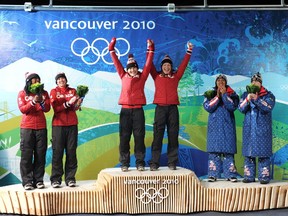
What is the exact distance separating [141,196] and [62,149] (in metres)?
0.98

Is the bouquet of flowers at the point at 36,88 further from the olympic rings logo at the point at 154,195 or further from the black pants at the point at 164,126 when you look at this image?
the olympic rings logo at the point at 154,195

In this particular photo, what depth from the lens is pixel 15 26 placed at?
657cm

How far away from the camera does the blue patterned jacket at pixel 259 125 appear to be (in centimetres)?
581

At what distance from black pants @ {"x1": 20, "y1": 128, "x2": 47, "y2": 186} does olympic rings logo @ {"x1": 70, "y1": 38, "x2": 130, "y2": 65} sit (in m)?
1.33

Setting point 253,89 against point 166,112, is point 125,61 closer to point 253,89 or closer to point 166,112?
point 166,112

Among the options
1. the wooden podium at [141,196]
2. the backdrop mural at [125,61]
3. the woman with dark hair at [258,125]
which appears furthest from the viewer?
the backdrop mural at [125,61]

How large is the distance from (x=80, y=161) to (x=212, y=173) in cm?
163

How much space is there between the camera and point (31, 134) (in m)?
5.57

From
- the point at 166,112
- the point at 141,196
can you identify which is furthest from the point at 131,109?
the point at 141,196

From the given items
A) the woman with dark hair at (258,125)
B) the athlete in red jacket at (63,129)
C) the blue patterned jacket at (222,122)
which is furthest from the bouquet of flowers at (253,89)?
the athlete in red jacket at (63,129)

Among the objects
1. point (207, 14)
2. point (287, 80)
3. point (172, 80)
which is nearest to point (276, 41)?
point (287, 80)

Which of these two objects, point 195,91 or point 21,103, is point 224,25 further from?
point 21,103

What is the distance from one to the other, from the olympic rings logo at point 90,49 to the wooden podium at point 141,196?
1645mm

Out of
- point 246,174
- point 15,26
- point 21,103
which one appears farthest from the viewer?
point 15,26
